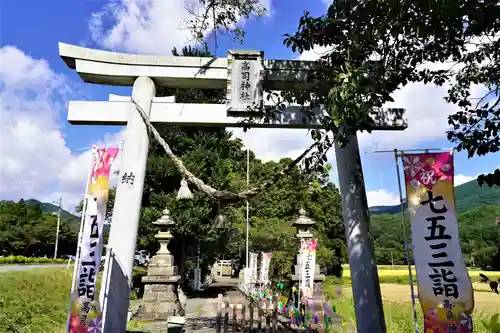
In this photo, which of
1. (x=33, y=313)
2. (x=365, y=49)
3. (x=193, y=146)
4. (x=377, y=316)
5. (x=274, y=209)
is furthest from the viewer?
(x=274, y=209)

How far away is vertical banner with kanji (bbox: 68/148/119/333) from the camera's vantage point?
14.7 ft

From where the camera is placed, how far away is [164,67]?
5.15 meters

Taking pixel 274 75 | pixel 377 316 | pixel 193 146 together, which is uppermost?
pixel 193 146

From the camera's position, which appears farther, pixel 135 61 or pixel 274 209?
pixel 274 209

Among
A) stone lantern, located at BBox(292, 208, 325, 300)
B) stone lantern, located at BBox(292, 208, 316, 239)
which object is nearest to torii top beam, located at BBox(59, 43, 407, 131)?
stone lantern, located at BBox(292, 208, 325, 300)

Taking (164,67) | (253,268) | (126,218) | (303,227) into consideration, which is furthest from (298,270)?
(164,67)

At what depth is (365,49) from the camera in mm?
3285

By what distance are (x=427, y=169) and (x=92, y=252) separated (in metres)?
4.11

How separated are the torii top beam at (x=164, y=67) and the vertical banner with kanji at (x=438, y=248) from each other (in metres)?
2.07

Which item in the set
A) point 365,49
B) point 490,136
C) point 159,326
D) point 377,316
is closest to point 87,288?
point 377,316

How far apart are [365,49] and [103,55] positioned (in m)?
3.55

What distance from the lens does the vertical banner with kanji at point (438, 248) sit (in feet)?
12.2

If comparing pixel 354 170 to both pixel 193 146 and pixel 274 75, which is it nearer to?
pixel 274 75

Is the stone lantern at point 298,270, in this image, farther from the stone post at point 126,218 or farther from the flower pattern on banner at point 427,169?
the flower pattern on banner at point 427,169
